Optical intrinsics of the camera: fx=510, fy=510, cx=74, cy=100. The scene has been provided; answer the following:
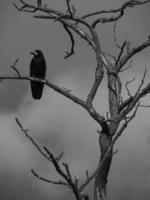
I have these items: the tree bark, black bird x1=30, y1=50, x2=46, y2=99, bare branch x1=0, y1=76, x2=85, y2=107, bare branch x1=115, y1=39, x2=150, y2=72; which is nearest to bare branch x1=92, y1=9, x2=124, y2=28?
bare branch x1=115, y1=39, x2=150, y2=72

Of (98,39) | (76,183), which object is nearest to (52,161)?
(76,183)

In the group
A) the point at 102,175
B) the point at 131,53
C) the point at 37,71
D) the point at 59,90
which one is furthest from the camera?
the point at 37,71

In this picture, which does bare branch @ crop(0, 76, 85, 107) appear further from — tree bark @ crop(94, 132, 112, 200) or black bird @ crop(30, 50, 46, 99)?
black bird @ crop(30, 50, 46, 99)

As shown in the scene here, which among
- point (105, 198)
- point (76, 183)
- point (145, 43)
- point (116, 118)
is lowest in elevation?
point (76, 183)

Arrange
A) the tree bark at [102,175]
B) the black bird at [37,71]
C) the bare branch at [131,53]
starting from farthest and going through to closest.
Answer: the black bird at [37,71], the bare branch at [131,53], the tree bark at [102,175]

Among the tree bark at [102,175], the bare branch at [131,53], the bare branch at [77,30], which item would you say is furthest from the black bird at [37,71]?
the tree bark at [102,175]

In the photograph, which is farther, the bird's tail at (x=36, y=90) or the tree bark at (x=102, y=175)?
the bird's tail at (x=36, y=90)

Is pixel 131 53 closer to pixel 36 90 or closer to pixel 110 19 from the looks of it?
pixel 110 19

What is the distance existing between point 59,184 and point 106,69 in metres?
5.45

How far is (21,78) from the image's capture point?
10.5 meters

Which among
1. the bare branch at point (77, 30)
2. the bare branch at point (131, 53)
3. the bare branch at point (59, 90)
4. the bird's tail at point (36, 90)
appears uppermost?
the bird's tail at point (36, 90)

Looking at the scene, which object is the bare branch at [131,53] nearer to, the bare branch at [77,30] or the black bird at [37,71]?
the bare branch at [77,30]

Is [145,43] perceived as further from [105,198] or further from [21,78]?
[105,198]

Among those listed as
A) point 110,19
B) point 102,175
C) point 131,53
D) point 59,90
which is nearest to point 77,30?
point 110,19
